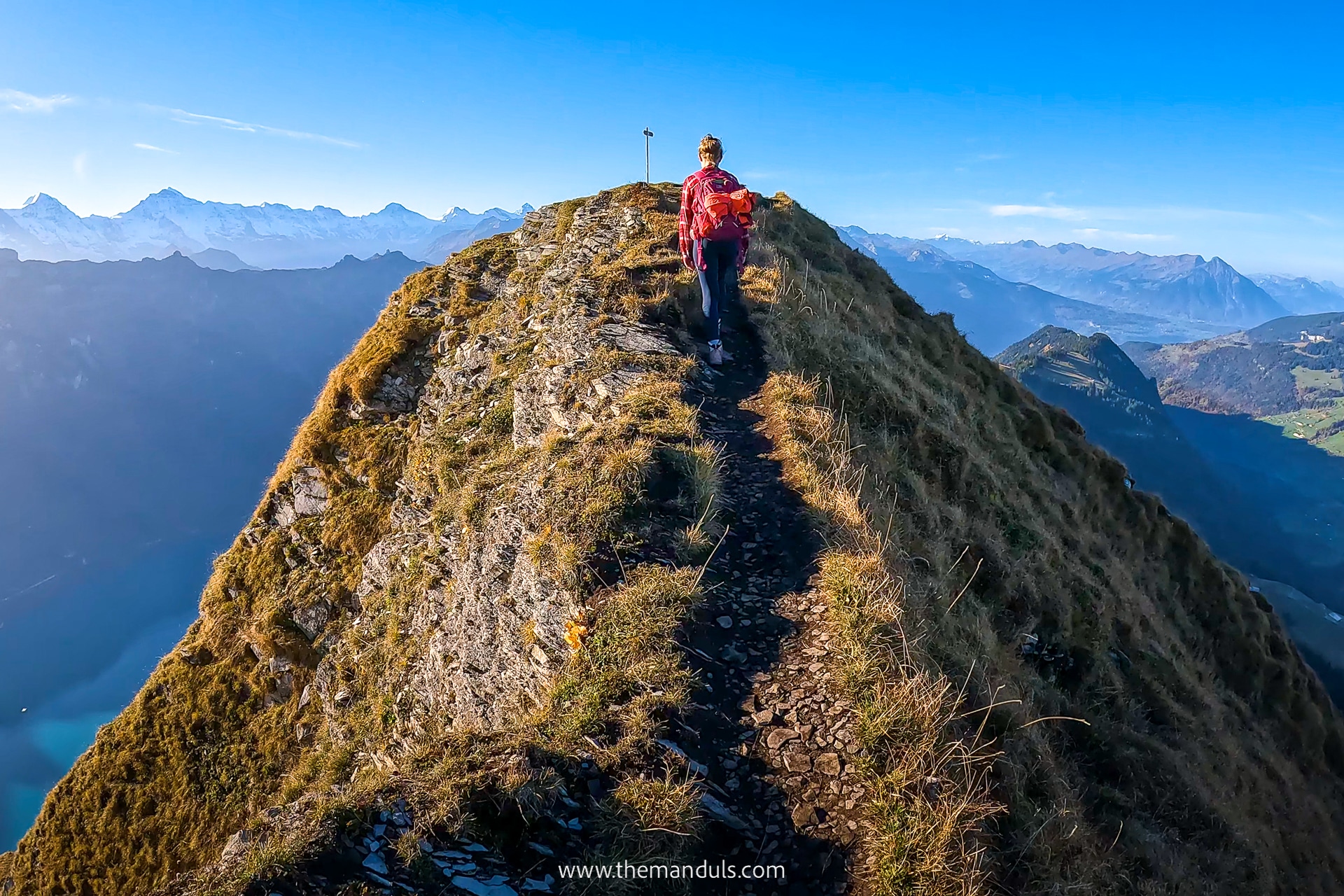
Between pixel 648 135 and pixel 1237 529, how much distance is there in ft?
752

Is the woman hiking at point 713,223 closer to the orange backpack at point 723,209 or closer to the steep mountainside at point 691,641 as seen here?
the orange backpack at point 723,209

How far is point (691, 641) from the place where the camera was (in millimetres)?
6812

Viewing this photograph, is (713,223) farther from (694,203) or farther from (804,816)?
(804,816)

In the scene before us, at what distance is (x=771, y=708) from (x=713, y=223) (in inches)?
376

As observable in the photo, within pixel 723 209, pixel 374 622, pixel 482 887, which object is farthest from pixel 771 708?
pixel 374 622

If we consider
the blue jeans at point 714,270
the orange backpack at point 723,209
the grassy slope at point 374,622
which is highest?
the orange backpack at point 723,209

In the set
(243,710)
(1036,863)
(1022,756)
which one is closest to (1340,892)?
(1022,756)

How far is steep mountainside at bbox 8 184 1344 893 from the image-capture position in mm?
5117

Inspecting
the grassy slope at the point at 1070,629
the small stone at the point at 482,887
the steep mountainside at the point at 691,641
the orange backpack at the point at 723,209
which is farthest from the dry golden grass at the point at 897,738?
the orange backpack at the point at 723,209

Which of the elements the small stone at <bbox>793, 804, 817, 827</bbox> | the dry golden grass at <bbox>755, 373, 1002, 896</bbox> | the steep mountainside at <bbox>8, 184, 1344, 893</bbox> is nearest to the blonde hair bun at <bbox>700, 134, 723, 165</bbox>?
the steep mountainside at <bbox>8, 184, 1344, 893</bbox>

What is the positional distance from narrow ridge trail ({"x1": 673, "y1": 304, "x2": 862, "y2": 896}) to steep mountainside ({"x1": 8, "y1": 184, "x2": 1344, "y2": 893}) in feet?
0.12

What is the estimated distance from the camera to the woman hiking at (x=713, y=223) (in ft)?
40.7

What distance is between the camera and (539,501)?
10125 mm

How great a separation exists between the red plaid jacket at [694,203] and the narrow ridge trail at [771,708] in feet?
19.7
